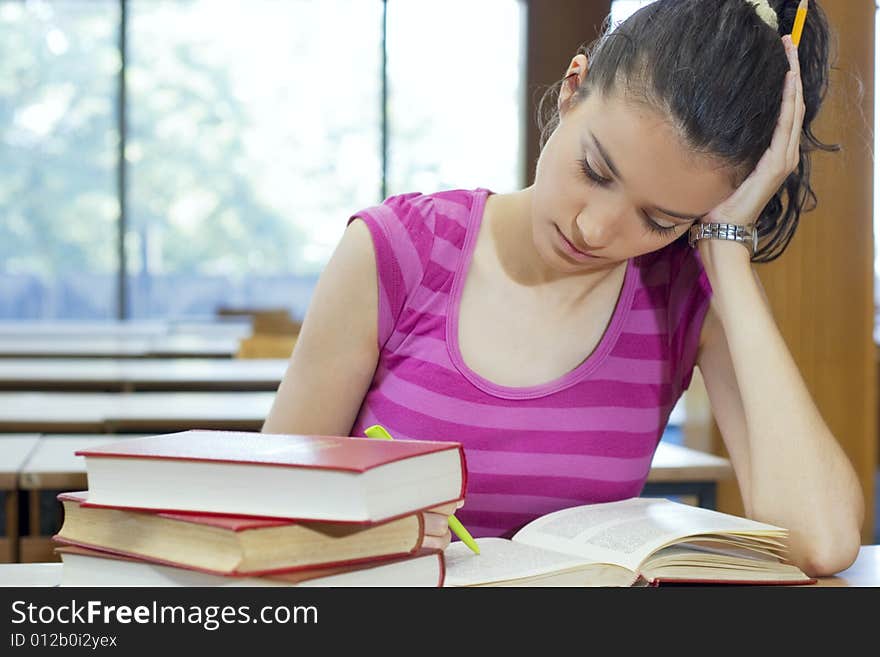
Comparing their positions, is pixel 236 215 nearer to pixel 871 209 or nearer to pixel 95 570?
pixel 871 209

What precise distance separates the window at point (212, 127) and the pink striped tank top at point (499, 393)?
19.2ft

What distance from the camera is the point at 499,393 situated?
1242 mm

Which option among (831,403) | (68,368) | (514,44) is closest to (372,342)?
(831,403)

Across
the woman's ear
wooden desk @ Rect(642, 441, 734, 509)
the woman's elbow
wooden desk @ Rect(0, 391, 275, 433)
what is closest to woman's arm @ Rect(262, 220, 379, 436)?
the woman's ear

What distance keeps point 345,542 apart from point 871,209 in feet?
6.28

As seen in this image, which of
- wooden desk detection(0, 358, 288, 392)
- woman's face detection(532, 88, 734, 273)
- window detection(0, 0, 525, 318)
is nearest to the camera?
woman's face detection(532, 88, 734, 273)

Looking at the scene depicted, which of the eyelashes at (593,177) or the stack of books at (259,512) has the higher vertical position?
the eyelashes at (593,177)

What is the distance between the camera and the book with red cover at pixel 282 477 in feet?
2.31

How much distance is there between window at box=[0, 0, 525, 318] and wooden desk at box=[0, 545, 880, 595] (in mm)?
6097

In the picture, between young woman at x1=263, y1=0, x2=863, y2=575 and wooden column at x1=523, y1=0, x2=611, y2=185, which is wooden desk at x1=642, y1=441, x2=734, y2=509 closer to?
young woman at x1=263, y1=0, x2=863, y2=575

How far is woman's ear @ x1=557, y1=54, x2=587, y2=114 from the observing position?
1.19m

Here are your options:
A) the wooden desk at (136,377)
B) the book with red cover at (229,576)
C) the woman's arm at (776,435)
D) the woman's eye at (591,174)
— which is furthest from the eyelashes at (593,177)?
the wooden desk at (136,377)

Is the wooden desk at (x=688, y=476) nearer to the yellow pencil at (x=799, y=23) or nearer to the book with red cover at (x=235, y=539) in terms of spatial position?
the yellow pencil at (x=799, y=23)

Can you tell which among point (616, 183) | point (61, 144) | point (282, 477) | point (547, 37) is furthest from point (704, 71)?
point (61, 144)
